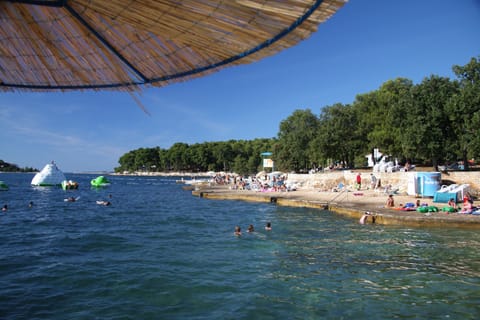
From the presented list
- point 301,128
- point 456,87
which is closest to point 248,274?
point 456,87

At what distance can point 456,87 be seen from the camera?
34.0 metres

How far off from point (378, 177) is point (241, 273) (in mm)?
26842

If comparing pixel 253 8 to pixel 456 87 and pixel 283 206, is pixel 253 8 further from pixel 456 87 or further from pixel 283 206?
pixel 456 87

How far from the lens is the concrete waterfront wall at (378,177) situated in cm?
2742

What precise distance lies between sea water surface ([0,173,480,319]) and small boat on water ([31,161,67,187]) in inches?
2107

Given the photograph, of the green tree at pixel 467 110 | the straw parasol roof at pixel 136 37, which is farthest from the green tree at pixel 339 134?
the straw parasol roof at pixel 136 37

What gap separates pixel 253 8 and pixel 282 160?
6894 centimetres

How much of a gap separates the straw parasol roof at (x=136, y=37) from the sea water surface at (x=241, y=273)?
21.4ft

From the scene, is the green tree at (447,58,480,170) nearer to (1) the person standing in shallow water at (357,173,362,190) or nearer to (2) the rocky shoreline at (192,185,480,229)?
(2) the rocky shoreline at (192,185,480,229)

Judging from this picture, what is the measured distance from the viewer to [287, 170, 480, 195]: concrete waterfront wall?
90.0 feet

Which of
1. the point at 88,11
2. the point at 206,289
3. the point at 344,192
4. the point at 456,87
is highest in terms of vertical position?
the point at 456,87

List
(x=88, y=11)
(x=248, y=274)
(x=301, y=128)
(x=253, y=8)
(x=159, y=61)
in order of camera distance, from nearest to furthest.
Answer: (x=253, y=8), (x=88, y=11), (x=159, y=61), (x=248, y=274), (x=301, y=128)

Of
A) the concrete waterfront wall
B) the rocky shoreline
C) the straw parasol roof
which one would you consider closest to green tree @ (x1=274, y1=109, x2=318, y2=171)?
the concrete waterfront wall

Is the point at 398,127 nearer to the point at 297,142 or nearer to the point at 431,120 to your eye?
the point at 431,120
